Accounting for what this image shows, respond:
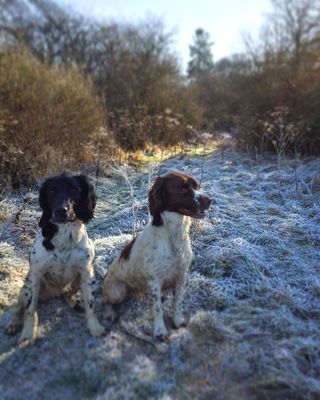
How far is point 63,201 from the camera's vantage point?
126 inches

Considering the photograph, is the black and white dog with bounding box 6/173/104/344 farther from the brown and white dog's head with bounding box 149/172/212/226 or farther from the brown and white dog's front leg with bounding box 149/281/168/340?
the brown and white dog's head with bounding box 149/172/212/226

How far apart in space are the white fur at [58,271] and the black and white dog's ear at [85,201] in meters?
0.07

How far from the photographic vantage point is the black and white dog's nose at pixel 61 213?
10.3 ft

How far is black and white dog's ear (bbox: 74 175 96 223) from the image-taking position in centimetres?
339

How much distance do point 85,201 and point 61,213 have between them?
0.32 meters

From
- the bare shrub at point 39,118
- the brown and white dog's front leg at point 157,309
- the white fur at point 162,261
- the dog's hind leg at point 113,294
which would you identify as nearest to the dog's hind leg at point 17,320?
the dog's hind leg at point 113,294

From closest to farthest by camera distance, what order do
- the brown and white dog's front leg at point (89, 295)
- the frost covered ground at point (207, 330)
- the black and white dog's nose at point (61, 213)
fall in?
the frost covered ground at point (207, 330) → the black and white dog's nose at point (61, 213) → the brown and white dog's front leg at point (89, 295)

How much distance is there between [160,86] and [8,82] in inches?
260

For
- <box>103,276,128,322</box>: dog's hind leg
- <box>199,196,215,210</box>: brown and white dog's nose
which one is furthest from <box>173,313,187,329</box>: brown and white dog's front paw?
<box>199,196,215,210</box>: brown and white dog's nose

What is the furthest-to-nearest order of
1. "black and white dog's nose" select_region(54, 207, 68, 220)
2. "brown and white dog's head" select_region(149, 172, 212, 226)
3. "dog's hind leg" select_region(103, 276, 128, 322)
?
"dog's hind leg" select_region(103, 276, 128, 322) → "brown and white dog's head" select_region(149, 172, 212, 226) → "black and white dog's nose" select_region(54, 207, 68, 220)

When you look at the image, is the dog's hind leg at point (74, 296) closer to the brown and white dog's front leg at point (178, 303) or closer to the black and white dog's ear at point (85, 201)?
the black and white dog's ear at point (85, 201)

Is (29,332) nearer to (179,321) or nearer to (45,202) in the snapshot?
(45,202)

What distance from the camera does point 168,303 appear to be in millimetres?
3783

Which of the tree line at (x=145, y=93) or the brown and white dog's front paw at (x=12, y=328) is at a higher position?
the tree line at (x=145, y=93)
